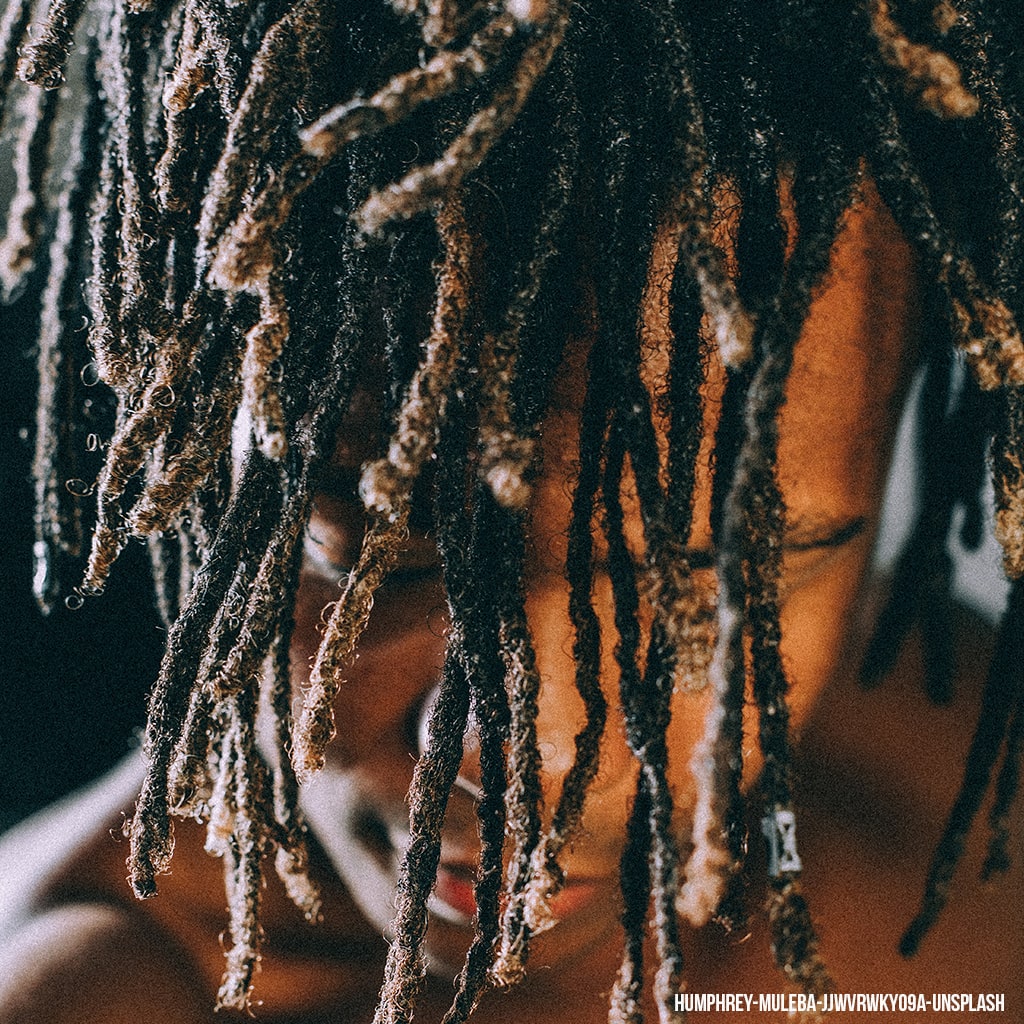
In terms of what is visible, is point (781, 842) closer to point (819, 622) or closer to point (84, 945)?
point (819, 622)

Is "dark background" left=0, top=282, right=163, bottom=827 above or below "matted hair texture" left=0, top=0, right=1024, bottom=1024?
below

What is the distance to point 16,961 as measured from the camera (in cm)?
88

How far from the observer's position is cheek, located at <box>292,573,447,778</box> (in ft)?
2.18

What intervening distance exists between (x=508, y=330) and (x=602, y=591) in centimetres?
22

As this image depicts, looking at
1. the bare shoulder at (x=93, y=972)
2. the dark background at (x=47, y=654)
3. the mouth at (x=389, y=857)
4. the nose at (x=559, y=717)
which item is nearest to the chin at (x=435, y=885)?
the mouth at (x=389, y=857)

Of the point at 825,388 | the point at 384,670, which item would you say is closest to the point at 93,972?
the point at 384,670

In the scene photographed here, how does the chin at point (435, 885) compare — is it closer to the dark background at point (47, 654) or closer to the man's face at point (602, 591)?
the man's face at point (602, 591)

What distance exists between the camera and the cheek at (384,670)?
0.66 m

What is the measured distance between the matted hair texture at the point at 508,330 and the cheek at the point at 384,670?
0.09 meters

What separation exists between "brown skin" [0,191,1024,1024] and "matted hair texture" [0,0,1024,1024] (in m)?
0.05

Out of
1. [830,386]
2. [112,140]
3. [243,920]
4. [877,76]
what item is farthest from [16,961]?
[877,76]

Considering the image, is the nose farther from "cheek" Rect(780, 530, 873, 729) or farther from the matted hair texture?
"cheek" Rect(780, 530, 873, 729)

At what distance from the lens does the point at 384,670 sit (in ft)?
2.29

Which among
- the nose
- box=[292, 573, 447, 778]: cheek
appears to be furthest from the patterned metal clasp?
box=[292, 573, 447, 778]: cheek
